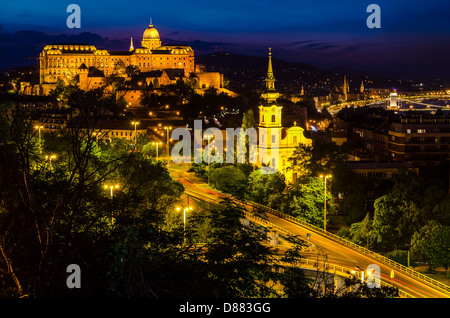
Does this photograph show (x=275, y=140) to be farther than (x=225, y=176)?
Yes

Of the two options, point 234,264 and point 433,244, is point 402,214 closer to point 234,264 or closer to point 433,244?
point 433,244

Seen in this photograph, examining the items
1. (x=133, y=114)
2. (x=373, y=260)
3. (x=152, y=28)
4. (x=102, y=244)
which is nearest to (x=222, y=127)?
(x=133, y=114)

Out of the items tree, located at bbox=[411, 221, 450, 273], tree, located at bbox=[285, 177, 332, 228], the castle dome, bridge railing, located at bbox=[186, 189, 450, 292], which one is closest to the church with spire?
tree, located at bbox=[285, 177, 332, 228]

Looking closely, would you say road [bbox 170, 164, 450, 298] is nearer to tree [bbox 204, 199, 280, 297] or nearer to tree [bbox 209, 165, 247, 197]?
tree [bbox 204, 199, 280, 297]

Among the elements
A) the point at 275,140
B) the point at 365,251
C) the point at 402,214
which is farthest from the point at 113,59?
the point at 365,251

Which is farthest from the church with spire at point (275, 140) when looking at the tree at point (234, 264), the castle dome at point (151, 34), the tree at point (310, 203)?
the castle dome at point (151, 34)

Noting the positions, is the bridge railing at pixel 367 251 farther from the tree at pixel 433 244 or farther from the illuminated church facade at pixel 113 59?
the illuminated church facade at pixel 113 59
